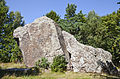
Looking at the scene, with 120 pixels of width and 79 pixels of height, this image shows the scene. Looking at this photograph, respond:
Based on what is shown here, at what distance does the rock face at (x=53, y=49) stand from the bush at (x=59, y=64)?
674 millimetres

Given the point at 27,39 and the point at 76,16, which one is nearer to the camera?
the point at 27,39

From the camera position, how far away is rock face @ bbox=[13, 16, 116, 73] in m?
11.9

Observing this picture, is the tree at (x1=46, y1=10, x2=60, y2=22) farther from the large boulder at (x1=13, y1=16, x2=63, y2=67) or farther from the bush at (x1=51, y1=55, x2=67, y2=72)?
the bush at (x1=51, y1=55, x2=67, y2=72)

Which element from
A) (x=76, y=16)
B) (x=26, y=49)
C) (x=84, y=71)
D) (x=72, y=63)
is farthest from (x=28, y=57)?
(x=76, y=16)

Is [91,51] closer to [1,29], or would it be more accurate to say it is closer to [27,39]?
[27,39]

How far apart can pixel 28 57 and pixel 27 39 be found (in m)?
2.15

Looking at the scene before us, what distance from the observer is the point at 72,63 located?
12.3 m

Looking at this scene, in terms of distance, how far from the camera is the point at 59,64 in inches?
449

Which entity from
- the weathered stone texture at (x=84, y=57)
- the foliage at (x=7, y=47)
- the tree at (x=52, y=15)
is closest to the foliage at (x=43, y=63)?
the weathered stone texture at (x=84, y=57)

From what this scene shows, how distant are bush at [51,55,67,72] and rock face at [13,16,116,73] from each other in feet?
2.21

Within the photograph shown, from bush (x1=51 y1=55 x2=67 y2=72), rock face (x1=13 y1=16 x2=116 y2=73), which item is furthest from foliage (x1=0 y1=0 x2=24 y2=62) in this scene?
bush (x1=51 y1=55 x2=67 y2=72)

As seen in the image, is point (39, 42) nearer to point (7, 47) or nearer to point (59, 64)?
point (59, 64)

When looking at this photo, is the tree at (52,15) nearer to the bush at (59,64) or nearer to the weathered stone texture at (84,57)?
the weathered stone texture at (84,57)

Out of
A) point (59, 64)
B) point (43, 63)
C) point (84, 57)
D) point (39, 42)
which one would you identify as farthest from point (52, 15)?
point (59, 64)
